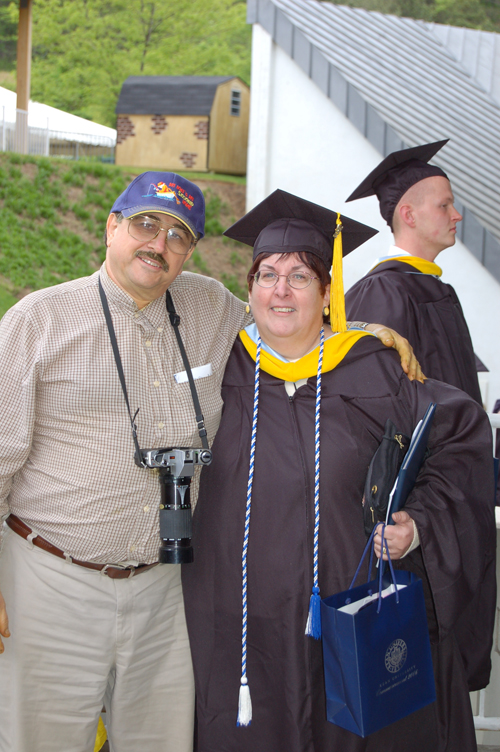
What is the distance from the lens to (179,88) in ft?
44.7

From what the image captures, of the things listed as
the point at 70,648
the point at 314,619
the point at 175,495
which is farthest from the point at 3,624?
the point at 314,619

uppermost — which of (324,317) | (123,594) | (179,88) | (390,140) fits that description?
(179,88)

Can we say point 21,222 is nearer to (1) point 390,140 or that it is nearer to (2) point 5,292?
(2) point 5,292

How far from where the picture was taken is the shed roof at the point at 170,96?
13.3m

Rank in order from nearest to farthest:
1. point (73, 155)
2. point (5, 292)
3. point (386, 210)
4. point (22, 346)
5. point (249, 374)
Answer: point (22, 346) < point (249, 374) < point (386, 210) < point (5, 292) < point (73, 155)

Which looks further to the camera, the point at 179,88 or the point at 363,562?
the point at 179,88

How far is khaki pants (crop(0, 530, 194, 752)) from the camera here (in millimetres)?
2098

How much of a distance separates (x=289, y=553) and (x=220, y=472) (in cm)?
32

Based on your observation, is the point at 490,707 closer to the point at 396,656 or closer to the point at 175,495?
the point at 396,656

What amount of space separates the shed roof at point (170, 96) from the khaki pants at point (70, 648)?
12.3 meters

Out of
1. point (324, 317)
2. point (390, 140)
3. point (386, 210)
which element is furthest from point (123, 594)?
point (390, 140)

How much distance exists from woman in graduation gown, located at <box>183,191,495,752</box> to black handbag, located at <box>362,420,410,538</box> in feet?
0.19

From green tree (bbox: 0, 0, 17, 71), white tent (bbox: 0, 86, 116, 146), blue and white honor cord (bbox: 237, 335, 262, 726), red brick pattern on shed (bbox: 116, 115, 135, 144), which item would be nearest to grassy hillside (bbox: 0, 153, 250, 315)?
white tent (bbox: 0, 86, 116, 146)

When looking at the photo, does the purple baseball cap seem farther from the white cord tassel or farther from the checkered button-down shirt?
the white cord tassel
